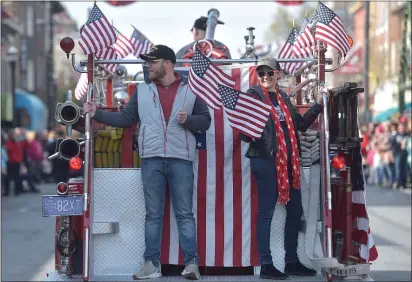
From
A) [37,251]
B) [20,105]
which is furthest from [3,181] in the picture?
[20,105]

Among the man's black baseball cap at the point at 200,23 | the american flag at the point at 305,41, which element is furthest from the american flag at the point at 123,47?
the american flag at the point at 305,41

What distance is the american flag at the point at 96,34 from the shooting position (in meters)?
8.29

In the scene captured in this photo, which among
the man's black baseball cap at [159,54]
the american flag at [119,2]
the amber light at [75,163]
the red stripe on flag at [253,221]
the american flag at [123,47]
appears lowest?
the red stripe on flag at [253,221]

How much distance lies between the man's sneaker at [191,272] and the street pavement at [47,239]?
5.08m

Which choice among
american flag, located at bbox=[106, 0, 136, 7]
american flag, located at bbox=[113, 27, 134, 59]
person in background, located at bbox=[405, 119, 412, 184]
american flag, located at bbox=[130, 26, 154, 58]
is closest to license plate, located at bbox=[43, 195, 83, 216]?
american flag, located at bbox=[113, 27, 134, 59]

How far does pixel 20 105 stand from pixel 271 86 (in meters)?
47.7

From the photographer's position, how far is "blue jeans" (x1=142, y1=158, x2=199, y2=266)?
8062 mm

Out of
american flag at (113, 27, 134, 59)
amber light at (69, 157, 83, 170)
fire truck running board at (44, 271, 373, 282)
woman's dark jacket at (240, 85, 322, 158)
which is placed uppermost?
american flag at (113, 27, 134, 59)

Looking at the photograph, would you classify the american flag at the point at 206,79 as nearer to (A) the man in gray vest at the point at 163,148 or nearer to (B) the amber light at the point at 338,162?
(A) the man in gray vest at the point at 163,148

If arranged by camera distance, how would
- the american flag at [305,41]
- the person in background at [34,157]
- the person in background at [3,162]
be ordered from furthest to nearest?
the person in background at [34,157], the person in background at [3,162], the american flag at [305,41]

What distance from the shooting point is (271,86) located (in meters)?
8.20

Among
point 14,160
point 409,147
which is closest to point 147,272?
point 14,160

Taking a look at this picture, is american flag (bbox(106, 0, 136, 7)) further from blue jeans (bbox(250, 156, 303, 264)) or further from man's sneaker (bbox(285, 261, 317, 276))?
man's sneaker (bbox(285, 261, 317, 276))

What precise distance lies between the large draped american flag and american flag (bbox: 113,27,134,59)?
447 cm
